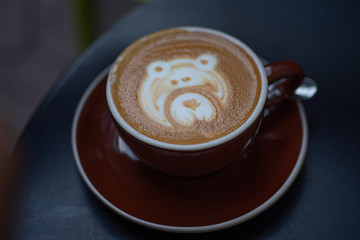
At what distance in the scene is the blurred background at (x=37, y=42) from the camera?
2.01 metres

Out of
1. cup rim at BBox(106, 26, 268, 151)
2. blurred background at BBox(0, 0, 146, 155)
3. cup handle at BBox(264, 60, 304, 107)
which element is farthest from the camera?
blurred background at BBox(0, 0, 146, 155)

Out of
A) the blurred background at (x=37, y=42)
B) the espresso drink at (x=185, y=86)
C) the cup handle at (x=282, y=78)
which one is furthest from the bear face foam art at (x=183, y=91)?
the blurred background at (x=37, y=42)

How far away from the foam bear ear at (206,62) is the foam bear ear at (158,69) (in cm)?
7

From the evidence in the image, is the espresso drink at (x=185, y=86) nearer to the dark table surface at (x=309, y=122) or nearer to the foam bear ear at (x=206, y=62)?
the foam bear ear at (x=206, y=62)

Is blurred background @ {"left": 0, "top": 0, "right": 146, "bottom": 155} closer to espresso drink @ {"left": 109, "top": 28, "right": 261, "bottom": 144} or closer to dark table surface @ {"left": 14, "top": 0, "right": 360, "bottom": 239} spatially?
dark table surface @ {"left": 14, "top": 0, "right": 360, "bottom": 239}

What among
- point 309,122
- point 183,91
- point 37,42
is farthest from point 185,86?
point 37,42

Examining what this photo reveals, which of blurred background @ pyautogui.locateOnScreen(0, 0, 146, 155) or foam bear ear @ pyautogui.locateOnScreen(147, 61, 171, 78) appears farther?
blurred background @ pyautogui.locateOnScreen(0, 0, 146, 155)

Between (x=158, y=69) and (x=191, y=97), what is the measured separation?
0.11 meters

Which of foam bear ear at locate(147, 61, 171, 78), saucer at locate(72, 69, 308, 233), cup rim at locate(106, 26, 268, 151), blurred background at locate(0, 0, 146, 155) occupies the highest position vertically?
foam bear ear at locate(147, 61, 171, 78)

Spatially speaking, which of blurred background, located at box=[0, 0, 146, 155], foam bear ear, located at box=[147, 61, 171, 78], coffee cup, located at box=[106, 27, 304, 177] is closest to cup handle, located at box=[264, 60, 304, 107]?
coffee cup, located at box=[106, 27, 304, 177]

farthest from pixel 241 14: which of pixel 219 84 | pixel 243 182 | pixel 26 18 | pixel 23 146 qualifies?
pixel 26 18

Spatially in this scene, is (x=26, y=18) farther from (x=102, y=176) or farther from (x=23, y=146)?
(x=102, y=176)

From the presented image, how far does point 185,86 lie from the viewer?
85cm

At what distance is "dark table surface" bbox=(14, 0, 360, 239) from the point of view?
2.65 ft
